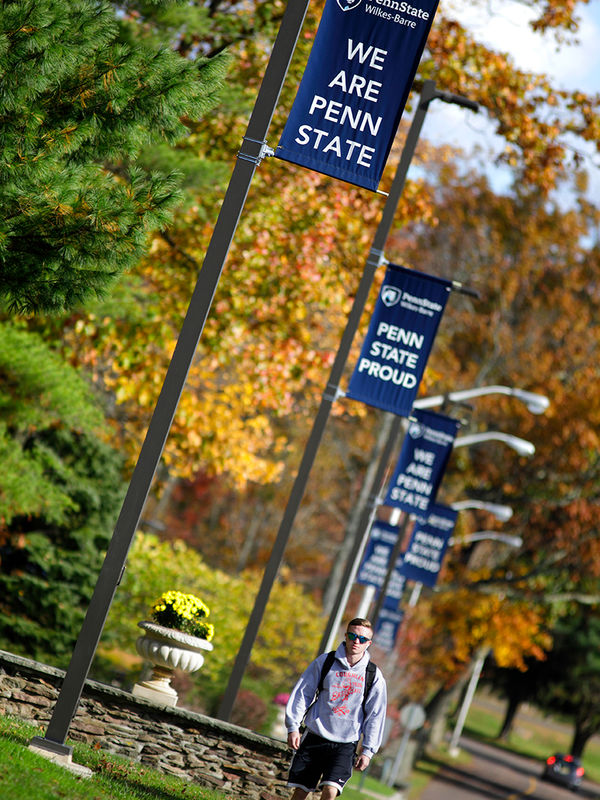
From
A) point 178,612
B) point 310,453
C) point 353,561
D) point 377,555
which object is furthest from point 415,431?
point 178,612

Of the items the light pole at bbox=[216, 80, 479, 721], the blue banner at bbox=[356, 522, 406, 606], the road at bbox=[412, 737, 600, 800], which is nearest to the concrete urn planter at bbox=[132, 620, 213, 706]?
the light pole at bbox=[216, 80, 479, 721]

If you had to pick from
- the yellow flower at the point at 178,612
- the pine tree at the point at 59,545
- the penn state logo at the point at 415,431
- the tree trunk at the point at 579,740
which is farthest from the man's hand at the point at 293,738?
the tree trunk at the point at 579,740

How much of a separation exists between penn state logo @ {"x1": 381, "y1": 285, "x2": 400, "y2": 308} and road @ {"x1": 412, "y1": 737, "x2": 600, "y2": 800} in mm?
22870

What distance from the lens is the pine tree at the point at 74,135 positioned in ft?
28.2

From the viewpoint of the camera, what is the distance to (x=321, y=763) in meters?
8.04

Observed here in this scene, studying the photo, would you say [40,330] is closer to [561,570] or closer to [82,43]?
[82,43]

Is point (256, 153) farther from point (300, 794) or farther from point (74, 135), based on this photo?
point (300, 794)

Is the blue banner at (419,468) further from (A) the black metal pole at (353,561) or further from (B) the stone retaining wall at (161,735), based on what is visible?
(B) the stone retaining wall at (161,735)

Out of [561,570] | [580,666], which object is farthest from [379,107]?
[580,666]

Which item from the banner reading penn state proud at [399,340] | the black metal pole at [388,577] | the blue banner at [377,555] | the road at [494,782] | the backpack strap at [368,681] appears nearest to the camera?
the backpack strap at [368,681]

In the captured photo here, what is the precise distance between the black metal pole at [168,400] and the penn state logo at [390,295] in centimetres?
474

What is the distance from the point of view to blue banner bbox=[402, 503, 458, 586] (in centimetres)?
2162

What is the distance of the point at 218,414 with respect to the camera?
66.4 ft

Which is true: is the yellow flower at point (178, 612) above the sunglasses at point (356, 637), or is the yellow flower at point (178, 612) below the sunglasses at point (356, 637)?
below
